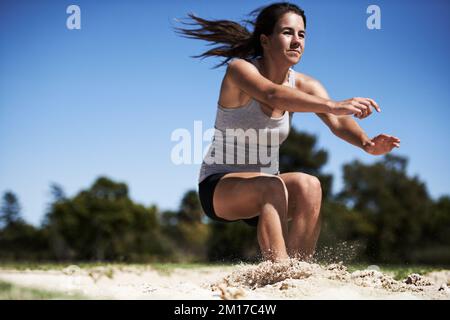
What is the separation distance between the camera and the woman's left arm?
13.6ft

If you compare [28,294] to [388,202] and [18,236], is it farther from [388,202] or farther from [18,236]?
[18,236]

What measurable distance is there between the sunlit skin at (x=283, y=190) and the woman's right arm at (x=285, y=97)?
4cm

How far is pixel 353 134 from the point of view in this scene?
4395 millimetres

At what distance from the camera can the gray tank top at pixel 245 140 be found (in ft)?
14.0

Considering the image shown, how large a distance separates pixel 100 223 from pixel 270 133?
230 feet

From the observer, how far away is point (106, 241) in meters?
72.1

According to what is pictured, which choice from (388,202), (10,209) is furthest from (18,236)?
(388,202)

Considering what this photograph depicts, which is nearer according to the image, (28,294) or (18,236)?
(28,294)

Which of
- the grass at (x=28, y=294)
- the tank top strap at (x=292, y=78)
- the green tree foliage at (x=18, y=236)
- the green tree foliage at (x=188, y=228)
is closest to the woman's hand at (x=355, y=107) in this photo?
the tank top strap at (x=292, y=78)

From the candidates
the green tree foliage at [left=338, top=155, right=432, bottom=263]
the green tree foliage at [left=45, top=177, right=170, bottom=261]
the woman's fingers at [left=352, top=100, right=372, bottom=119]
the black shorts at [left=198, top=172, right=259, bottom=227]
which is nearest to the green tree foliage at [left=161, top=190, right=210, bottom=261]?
the green tree foliage at [left=45, top=177, right=170, bottom=261]

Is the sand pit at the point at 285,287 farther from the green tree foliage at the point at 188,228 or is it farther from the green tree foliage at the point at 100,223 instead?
the green tree foliage at the point at 100,223

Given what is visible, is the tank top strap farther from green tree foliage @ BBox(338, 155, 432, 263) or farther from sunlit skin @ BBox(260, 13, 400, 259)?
green tree foliage @ BBox(338, 155, 432, 263)

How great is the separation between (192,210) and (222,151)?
72441mm
